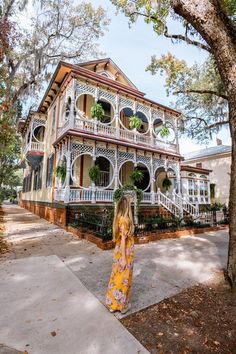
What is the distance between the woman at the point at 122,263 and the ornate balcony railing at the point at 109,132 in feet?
28.3

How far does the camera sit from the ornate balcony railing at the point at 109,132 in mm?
Answer: 11547

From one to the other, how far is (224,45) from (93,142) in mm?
8637

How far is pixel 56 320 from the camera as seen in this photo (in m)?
2.77

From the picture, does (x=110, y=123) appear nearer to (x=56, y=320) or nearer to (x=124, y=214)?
(x=124, y=214)

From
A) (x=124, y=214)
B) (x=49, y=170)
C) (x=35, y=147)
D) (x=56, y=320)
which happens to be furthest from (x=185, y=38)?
(x=35, y=147)

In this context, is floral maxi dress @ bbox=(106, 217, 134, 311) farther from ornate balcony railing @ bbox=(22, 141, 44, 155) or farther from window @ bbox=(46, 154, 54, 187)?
ornate balcony railing @ bbox=(22, 141, 44, 155)

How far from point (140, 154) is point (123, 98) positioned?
13.5ft

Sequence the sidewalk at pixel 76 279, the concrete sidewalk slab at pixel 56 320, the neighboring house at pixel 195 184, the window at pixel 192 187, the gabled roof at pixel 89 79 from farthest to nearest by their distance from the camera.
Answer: the window at pixel 192 187, the neighboring house at pixel 195 184, the gabled roof at pixel 89 79, the sidewalk at pixel 76 279, the concrete sidewalk slab at pixel 56 320

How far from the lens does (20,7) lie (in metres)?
13.1

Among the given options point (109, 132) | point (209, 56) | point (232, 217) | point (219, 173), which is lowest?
point (232, 217)

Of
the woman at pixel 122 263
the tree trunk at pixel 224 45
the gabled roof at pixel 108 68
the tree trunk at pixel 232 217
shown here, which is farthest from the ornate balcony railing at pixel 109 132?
the woman at pixel 122 263

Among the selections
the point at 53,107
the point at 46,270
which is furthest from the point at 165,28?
the point at 46,270

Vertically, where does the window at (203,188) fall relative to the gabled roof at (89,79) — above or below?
below

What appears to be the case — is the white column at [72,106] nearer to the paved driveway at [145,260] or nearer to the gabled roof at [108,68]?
the gabled roof at [108,68]
